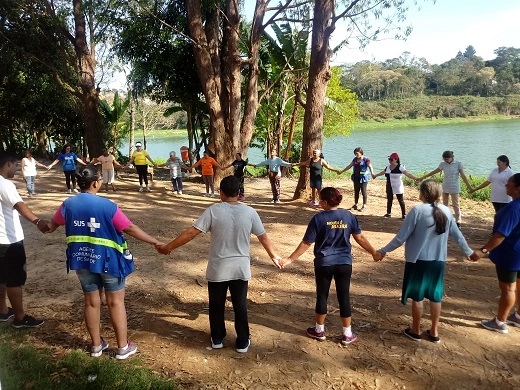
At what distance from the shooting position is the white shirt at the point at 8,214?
3.76m

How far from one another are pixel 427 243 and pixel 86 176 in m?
3.15

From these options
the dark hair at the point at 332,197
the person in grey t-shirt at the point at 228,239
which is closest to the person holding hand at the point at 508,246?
the dark hair at the point at 332,197

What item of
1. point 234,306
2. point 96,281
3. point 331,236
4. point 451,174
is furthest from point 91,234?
point 451,174

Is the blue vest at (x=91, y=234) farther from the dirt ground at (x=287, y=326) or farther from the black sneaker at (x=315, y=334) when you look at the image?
the black sneaker at (x=315, y=334)

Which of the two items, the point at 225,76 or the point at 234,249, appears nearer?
the point at 234,249

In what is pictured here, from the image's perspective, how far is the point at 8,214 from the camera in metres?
3.84

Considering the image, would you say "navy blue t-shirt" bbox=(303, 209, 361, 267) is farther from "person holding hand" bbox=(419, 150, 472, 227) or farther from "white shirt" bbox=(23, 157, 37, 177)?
"white shirt" bbox=(23, 157, 37, 177)

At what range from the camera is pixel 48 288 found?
16.9 ft

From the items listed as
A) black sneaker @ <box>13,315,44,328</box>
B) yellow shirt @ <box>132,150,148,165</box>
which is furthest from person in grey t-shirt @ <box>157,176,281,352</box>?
yellow shirt @ <box>132,150,148,165</box>

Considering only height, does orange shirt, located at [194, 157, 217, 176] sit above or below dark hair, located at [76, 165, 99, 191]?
below

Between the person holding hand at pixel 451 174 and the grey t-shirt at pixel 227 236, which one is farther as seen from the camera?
the person holding hand at pixel 451 174

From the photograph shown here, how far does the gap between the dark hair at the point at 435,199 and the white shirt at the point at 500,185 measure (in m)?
3.71

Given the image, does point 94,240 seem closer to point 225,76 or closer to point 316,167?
point 316,167

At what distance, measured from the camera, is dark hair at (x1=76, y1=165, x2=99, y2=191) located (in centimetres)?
320
